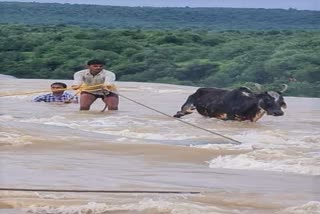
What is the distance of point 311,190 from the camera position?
7.38 meters

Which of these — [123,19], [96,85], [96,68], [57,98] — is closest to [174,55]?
[123,19]

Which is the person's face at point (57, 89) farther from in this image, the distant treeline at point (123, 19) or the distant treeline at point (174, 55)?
the distant treeline at point (123, 19)

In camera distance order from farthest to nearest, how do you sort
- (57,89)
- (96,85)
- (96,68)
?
(57,89) → (96,85) → (96,68)

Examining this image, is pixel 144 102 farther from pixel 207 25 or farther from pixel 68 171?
pixel 207 25

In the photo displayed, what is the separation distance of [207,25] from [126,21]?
274 cm

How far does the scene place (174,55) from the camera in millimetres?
25344

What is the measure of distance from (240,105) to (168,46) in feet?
48.0

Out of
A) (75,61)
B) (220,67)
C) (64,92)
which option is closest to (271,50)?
(220,67)

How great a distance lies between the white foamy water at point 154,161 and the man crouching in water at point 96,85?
176 mm

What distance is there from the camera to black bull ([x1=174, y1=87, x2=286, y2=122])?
39.8 feet

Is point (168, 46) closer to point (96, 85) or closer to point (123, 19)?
point (123, 19)

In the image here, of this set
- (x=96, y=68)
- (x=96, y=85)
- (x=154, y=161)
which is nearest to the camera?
(x=154, y=161)

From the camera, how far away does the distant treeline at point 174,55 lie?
21.0 metres

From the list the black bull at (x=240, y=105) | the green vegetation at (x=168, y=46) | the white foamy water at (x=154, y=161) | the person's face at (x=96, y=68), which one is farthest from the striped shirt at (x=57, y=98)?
the green vegetation at (x=168, y=46)
